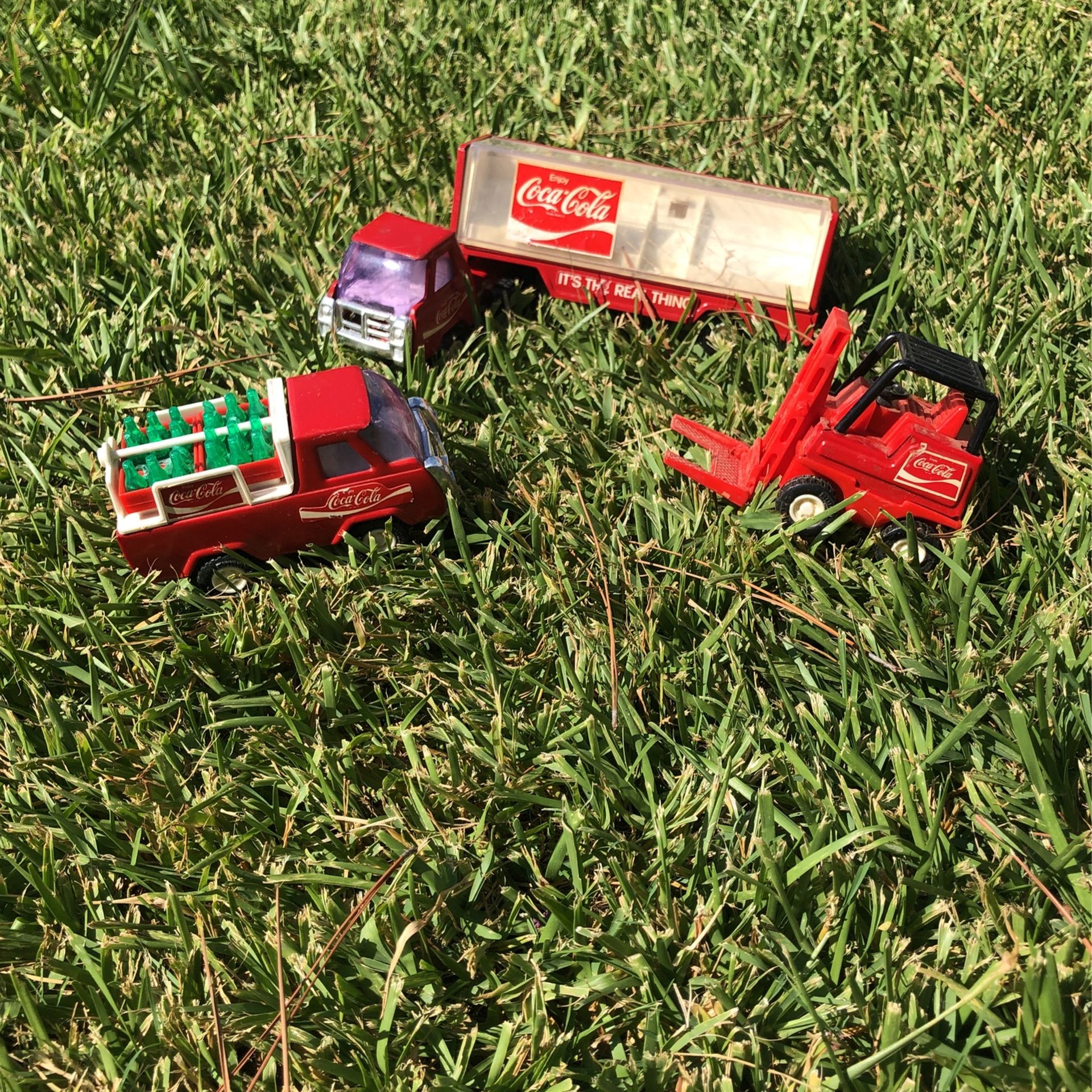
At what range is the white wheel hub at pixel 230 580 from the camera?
458 cm

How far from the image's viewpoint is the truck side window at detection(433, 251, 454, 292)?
5.66 m

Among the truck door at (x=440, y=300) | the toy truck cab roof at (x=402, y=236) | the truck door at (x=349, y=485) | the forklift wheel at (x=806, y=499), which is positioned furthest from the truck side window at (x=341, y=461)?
the forklift wheel at (x=806, y=499)

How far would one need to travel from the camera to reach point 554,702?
13.4ft

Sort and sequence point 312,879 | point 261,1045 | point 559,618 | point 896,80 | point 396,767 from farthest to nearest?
1. point 896,80
2. point 559,618
3. point 396,767
4. point 312,879
5. point 261,1045

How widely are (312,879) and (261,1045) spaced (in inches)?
20.5

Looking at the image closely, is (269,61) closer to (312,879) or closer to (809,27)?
(809,27)

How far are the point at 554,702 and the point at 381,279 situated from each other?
274 cm

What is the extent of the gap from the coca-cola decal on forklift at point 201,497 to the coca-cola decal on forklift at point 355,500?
0.31 meters

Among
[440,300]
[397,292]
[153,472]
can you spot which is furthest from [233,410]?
[440,300]

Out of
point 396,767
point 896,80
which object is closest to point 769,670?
point 396,767

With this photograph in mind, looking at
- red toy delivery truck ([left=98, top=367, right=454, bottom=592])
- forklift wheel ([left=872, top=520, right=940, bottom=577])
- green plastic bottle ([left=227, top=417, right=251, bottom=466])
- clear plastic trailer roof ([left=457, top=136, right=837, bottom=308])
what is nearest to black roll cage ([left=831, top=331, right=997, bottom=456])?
forklift wheel ([left=872, top=520, right=940, bottom=577])

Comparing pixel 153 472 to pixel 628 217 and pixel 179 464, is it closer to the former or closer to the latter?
pixel 179 464

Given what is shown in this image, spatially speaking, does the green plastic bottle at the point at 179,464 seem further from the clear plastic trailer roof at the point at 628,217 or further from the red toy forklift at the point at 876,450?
the clear plastic trailer roof at the point at 628,217

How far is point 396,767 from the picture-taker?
159 inches
